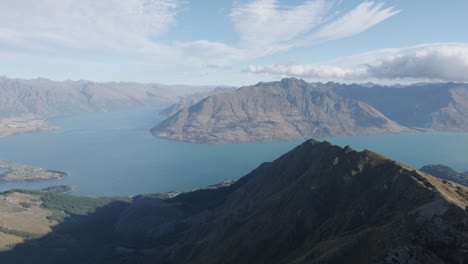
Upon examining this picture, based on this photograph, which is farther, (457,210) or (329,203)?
(329,203)

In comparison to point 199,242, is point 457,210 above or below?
above

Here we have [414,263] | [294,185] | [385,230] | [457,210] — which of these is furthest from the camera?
[294,185]

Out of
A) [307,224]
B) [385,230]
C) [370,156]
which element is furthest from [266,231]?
[385,230]

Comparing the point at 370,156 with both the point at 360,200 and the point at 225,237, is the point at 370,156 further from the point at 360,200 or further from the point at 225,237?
the point at 225,237

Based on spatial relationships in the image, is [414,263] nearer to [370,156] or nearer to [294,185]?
[370,156]

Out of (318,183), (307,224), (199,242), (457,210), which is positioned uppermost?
(457,210)

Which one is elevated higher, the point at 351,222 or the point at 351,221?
the point at 351,221

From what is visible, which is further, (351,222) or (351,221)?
(351,221)

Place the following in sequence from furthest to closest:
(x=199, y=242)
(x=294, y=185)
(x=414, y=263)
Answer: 1. (x=199, y=242)
2. (x=294, y=185)
3. (x=414, y=263)
